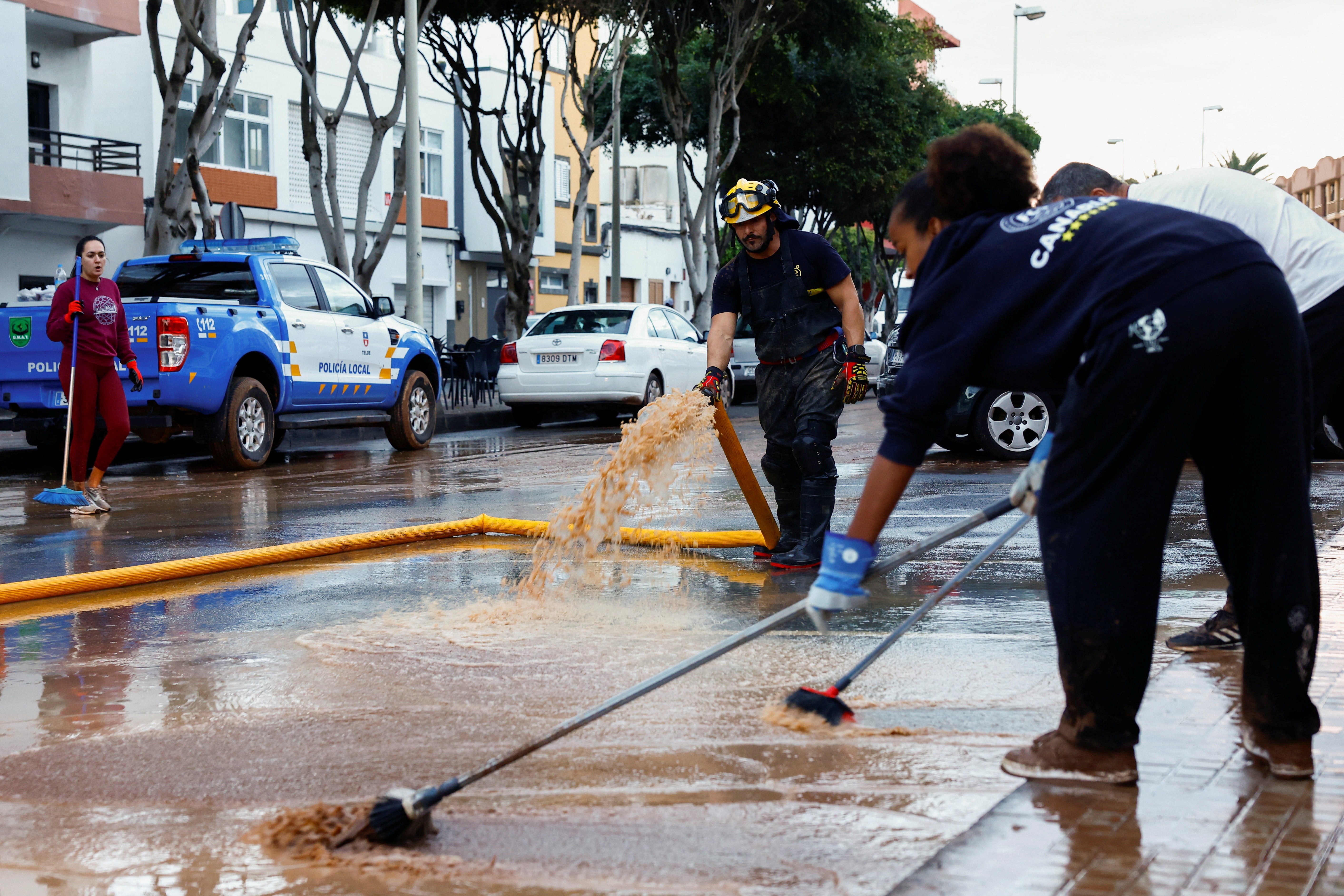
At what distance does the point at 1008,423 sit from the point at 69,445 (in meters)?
7.75

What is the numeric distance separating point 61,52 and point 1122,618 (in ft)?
83.7

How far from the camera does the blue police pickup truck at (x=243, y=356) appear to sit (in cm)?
1227

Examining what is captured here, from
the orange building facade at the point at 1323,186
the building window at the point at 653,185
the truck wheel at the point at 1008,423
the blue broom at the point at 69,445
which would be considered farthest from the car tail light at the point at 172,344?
the building window at the point at 653,185

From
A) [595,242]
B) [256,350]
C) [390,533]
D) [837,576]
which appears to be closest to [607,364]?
[256,350]

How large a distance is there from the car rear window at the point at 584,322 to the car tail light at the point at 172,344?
679 cm

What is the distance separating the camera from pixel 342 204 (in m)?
32.7

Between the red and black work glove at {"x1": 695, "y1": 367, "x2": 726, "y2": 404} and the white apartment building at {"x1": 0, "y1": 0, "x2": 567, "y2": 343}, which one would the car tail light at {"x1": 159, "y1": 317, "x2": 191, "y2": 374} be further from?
the white apartment building at {"x1": 0, "y1": 0, "x2": 567, "y2": 343}

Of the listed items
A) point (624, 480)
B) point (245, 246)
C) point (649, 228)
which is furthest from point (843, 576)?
point (649, 228)

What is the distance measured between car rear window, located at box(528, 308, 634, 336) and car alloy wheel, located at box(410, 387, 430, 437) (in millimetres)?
2981

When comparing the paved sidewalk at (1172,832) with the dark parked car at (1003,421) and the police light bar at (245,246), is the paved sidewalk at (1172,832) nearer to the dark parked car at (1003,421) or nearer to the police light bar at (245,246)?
the dark parked car at (1003,421)

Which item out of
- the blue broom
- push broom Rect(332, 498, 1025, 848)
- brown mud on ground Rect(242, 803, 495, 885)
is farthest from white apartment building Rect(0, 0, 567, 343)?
push broom Rect(332, 498, 1025, 848)

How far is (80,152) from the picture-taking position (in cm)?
2542

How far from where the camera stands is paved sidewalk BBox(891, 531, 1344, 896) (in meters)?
2.66

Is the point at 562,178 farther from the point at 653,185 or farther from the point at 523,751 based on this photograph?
the point at 523,751
